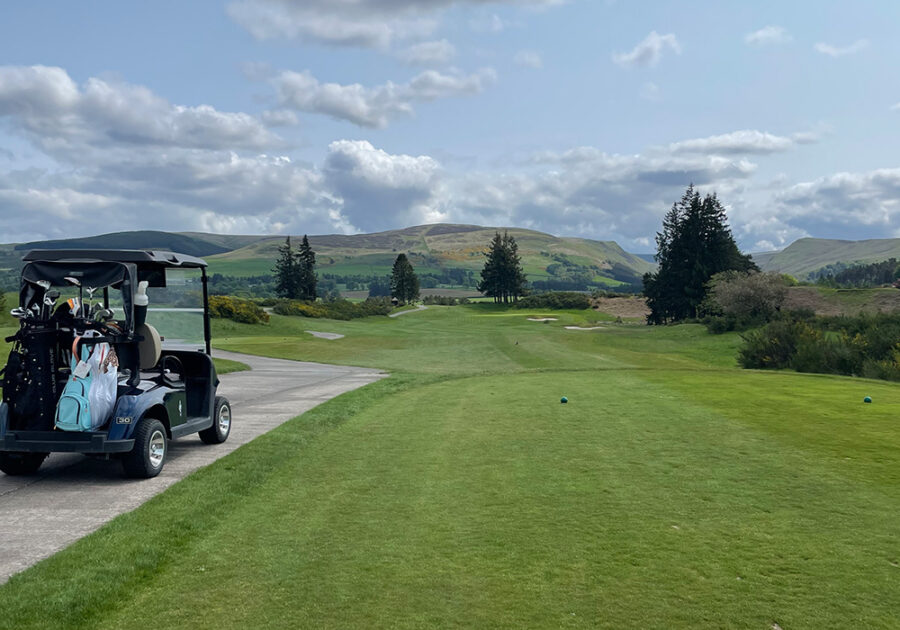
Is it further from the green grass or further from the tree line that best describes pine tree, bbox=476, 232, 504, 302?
the green grass

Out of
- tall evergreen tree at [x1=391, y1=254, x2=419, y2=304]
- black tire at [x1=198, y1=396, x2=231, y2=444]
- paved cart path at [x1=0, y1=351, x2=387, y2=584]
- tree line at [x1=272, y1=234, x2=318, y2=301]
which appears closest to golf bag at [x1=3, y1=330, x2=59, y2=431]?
paved cart path at [x1=0, y1=351, x2=387, y2=584]

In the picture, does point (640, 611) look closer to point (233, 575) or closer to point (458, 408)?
point (233, 575)

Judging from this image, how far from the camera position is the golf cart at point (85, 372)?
880cm

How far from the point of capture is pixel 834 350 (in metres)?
28.2

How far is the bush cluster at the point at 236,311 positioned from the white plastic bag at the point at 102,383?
159ft

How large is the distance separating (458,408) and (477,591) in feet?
31.7

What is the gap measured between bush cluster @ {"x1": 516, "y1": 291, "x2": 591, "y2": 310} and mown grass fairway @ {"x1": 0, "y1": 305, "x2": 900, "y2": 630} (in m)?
A: 79.2

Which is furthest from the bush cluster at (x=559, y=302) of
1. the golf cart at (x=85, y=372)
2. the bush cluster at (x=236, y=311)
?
the golf cart at (x=85, y=372)

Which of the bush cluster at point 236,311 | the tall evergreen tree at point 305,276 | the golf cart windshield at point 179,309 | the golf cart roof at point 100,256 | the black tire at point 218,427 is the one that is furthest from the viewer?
the tall evergreen tree at point 305,276

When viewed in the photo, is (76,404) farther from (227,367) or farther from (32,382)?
(227,367)

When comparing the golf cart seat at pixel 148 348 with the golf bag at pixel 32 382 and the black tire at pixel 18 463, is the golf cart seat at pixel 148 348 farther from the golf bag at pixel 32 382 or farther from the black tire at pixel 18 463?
the black tire at pixel 18 463

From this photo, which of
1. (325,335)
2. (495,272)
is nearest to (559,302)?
(495,272)

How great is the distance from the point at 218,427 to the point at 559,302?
83.9 meters

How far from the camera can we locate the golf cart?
8.80 meters
